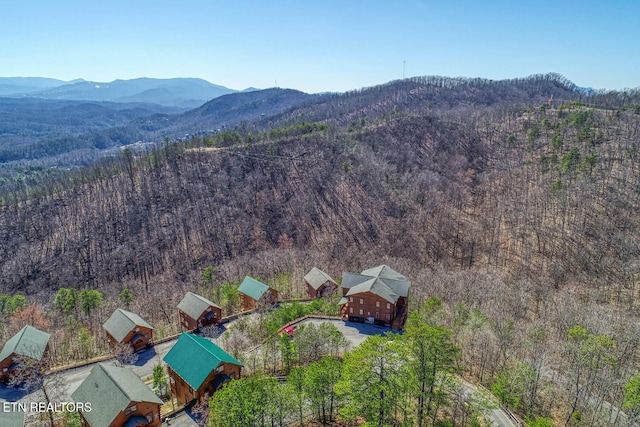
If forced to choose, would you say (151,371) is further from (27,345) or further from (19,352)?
(19,352)

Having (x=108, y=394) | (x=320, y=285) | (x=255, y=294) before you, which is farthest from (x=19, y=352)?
(x=320, y=285)

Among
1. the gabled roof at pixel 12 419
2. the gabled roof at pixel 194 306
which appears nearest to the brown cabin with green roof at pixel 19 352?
the gabled roof at pixel 12 419

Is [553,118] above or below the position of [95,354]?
above

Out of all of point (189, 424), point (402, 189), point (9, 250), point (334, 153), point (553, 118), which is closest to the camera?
point (189, 424)

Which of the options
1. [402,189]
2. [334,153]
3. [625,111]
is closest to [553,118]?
[625,111]

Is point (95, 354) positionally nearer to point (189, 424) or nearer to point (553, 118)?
point (189, 424)

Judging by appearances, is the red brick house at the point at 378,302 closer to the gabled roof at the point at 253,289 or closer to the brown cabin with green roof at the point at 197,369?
the gabled roof at the point at 253,289
